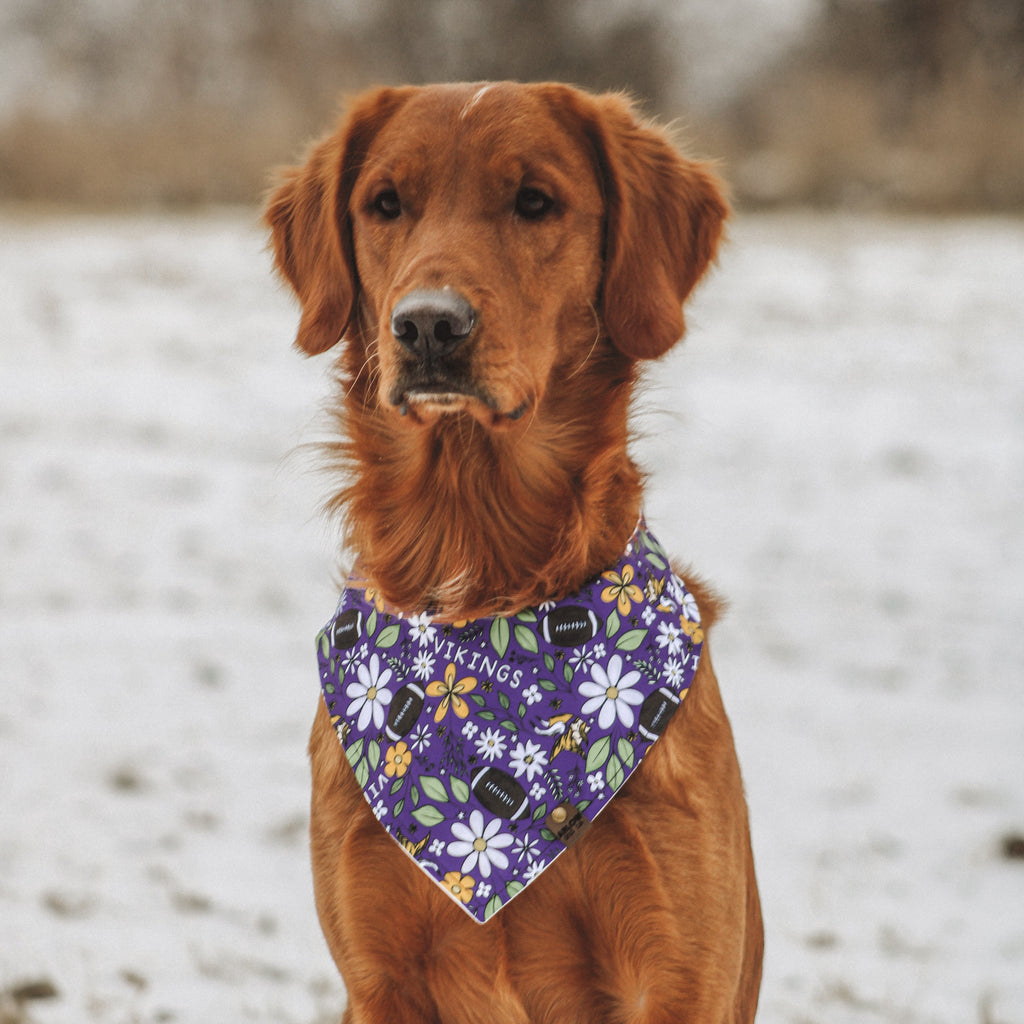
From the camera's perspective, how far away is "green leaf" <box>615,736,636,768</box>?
6.93 ft

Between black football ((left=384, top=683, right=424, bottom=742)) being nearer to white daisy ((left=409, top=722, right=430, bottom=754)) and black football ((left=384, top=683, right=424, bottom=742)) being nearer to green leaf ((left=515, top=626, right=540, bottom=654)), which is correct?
white daisy ((left=409, top=722, right=430, bottom=754))

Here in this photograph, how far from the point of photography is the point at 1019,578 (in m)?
5.79

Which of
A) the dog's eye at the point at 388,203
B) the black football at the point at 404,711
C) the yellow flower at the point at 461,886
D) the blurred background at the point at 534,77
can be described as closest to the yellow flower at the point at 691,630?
the black football at the point at 404,711

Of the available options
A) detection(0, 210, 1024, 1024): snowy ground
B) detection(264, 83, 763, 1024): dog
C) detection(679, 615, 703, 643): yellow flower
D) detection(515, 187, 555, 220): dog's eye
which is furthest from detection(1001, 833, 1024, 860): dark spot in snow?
detection(515, 187, 555, 220): dog's eye

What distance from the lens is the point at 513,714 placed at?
2197 millimetres

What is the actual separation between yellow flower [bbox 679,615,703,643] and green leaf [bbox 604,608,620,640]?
0.14m

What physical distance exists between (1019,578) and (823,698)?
167cm

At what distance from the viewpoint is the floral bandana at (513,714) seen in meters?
2.11

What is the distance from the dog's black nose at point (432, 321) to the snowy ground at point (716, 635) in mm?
561

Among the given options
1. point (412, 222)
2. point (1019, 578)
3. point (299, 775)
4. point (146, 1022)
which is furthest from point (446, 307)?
point (1019, 578)

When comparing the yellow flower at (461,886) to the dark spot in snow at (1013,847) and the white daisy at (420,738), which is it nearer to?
the white daisy at (420,738)

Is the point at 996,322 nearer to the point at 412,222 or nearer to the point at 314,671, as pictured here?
the point at 314,671

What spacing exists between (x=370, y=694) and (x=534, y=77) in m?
18.5

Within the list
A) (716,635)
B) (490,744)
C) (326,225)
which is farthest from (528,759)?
(716,635)
